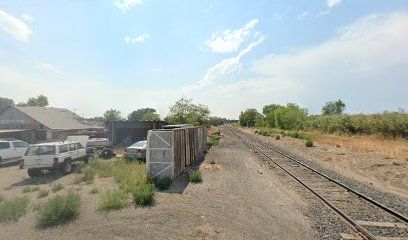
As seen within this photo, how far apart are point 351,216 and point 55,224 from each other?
28.5 feet

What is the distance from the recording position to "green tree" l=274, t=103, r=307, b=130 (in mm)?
76125

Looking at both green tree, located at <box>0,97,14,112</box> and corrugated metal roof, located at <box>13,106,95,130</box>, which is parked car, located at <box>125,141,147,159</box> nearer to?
corrugated metal roof, located at <box>13,106,95,130</box>

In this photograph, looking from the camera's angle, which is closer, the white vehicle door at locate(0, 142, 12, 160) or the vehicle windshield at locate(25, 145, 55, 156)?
the vehicle windshield at locate(25, 145, 55, 156)

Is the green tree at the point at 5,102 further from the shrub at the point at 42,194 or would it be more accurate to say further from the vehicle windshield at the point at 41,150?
the shrub at the point at 42,194

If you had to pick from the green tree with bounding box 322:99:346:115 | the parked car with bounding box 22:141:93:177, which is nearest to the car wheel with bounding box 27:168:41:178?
the parked car with bounding box 22:141:93:177

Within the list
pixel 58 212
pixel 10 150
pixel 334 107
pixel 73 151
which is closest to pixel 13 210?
pixel 58 212

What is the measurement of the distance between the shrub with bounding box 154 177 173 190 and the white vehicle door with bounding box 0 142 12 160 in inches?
501

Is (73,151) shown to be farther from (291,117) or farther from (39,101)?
(39,101)

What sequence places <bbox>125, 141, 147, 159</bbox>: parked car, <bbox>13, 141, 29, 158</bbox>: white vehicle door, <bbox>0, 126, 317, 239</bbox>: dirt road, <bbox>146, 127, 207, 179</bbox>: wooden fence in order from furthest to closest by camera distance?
<bbox>13, 141, 29, 158</bbox>: white vehicle door, <bbox>125, 141, 147, 159</bbox>: parked car, <bbox>146, 127, 207, 179</bbox>: wooden fence, <bbox>0, 126, 317, 239</bbox>: dirt road

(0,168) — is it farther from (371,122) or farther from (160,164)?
(371,122)

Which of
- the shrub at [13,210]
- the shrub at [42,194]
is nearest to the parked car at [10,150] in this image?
the shrub at [42,194]

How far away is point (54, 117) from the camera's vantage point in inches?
1751

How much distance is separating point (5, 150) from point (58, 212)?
47.2 feet

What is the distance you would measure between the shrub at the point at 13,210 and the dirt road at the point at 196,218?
0.29m
